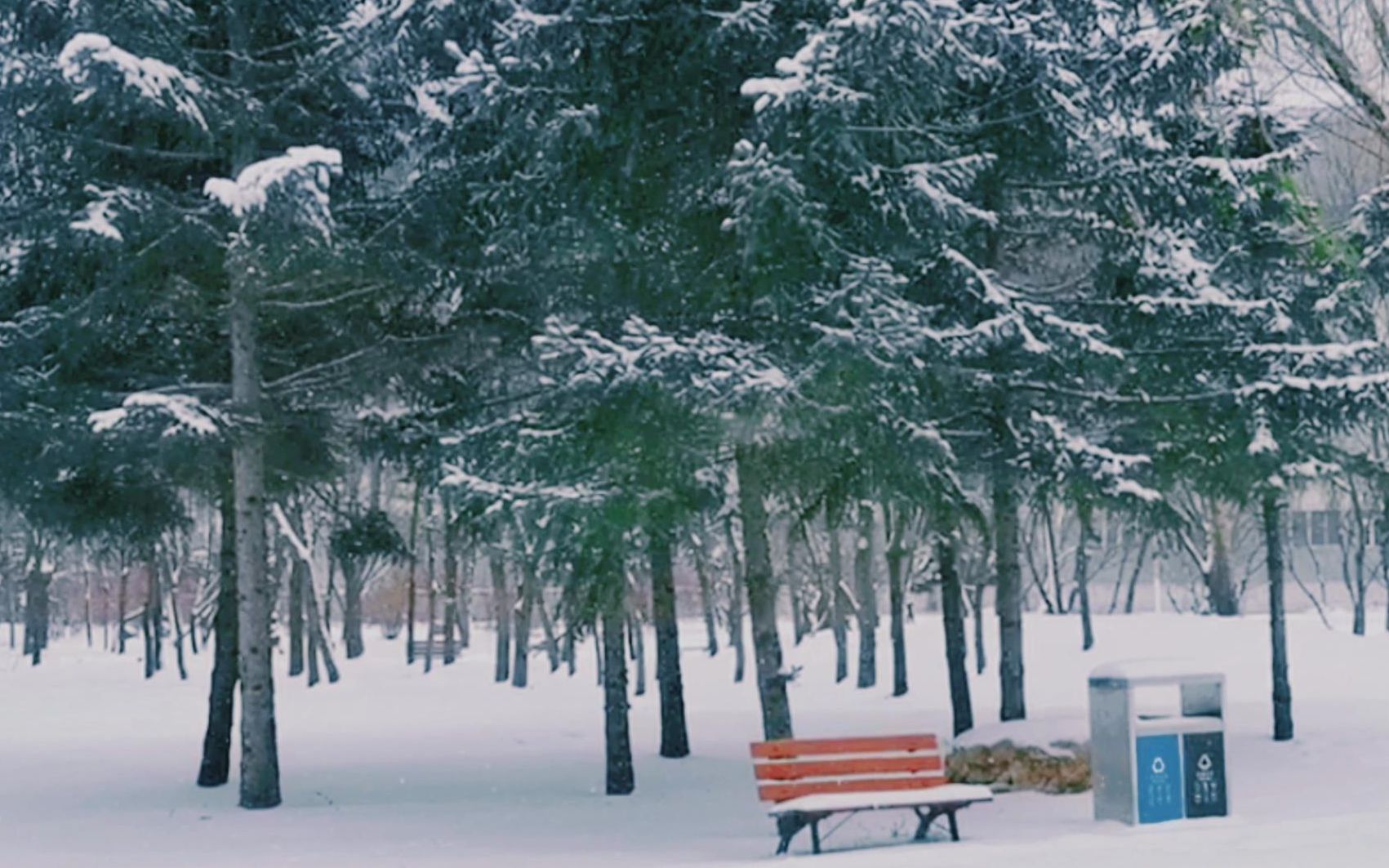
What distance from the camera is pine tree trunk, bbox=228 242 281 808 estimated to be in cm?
1669

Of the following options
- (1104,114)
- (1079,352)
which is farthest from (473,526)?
(1104,114)

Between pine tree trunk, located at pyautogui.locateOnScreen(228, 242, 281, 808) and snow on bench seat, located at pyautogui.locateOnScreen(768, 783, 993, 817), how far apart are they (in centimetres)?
741

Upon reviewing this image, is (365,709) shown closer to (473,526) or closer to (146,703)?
(146,703)

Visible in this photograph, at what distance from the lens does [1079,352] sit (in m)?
16.0

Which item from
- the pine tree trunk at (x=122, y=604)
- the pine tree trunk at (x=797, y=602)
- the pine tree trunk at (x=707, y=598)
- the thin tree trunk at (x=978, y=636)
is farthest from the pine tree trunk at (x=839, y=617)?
the pine tree trunk at (x=122, y=604)

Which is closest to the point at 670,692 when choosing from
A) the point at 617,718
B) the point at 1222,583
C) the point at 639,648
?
the point at 617,718

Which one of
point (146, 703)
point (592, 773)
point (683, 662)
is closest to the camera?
point (592, 773)

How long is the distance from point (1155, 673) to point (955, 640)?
1059cm

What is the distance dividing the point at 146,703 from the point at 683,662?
17779mm

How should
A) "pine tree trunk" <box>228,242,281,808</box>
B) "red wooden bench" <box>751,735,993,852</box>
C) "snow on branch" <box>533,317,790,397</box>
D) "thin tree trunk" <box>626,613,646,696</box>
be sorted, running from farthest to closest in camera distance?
"thin tree trunk" <box>626,613,646,696</box> → "pine tree trunk" <box>228,242,281,808</box> → "snow on branch" <box>533,317,790,397</box> → "red wooden bench" <box>751,735,993,852</box>

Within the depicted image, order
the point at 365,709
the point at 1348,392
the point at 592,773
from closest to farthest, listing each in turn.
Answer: the point at 1348,392, the point at 592,773, the point at 365,709

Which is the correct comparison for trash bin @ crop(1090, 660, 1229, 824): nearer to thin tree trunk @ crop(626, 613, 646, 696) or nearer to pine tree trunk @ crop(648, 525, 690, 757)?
pine tree trunk @ crop(648, 525, 690, 757)

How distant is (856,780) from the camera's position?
12.0m

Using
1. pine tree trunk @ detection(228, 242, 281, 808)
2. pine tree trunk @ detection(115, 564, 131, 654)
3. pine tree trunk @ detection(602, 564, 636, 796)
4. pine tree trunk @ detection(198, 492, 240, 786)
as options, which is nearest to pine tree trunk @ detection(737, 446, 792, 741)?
→ pine tree trunk @ detection(602, 564, 636, 796)
